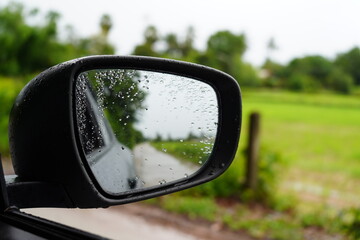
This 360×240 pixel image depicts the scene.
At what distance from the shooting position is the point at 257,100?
6.89 metres

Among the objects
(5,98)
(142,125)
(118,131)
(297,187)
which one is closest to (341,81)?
(297,187)

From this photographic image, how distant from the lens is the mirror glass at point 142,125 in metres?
1.20

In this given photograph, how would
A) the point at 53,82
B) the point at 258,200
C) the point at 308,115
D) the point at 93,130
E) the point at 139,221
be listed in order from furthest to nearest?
the point at 308,115 → the point at 258,200 → the point at 139,221 → the point at 93,130 → the point at 53,82

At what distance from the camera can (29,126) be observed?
1.07 meters

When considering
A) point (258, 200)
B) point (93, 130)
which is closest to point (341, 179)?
point (258, 200)

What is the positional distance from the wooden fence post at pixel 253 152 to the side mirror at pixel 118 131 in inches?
175

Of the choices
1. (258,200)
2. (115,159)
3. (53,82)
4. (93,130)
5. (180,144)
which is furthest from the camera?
(258,200)

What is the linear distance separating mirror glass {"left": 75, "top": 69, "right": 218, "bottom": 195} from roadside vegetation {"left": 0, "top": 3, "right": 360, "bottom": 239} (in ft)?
9.54

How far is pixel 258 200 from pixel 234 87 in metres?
4.79

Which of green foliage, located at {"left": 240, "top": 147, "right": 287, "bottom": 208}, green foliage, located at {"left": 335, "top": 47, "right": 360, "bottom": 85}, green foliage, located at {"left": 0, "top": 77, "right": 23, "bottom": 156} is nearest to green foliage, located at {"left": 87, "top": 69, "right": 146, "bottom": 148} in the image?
green foliage, located at {"left": 335, "top": 47, "right": 360, "bottom": 85}

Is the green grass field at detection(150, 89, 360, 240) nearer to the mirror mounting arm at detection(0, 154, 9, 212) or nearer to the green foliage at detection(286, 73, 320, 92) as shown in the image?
the green foliage at detection(286, 73, 320, 92)

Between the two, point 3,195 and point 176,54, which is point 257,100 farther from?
point 3,195

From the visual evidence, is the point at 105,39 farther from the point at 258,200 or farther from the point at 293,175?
the point at 293,175

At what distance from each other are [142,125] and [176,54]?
3.92 meters
